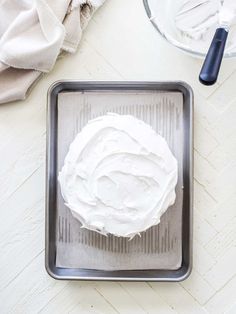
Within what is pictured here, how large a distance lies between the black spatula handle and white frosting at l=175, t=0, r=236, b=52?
5cm

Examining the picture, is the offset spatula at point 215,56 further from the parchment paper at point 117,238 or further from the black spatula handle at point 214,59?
the parchment paper at point 117,238

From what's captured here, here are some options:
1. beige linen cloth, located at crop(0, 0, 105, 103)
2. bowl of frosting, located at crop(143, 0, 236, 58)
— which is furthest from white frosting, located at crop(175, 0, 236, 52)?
beige linen cloth, located at crop(0, 0, 105, 103)

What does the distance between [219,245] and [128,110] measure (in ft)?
0.83

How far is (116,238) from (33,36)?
336 mm

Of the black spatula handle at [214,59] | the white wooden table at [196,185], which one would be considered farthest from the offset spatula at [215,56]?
the white wooden table at [196,185]

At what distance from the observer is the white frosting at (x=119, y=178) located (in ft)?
2.84

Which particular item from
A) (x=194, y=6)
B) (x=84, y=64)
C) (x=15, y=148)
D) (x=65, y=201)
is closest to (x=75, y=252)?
(x=65, y=201)

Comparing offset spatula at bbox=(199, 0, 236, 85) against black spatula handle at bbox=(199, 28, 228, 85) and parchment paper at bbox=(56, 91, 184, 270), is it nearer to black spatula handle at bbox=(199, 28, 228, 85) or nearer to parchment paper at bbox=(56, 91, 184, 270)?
black spatula handle at bbox=(199, 28, 228, 85)

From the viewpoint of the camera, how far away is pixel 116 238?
0.94 meters

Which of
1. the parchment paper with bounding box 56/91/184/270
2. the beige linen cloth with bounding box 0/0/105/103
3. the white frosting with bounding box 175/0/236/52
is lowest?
the parchment paper with bounding box 56/91/184/270

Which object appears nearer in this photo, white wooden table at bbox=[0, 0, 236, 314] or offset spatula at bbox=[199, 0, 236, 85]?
offset spatula at bbox=[199, 0, 236, 85]

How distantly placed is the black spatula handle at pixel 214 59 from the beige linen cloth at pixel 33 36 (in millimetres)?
210

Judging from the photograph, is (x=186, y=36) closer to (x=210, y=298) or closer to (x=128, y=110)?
(x=128, y=110)

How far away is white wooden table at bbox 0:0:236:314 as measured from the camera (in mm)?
951
